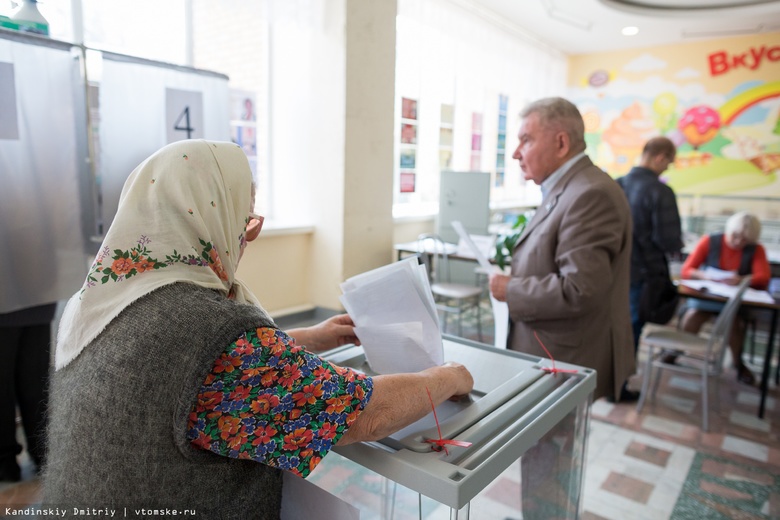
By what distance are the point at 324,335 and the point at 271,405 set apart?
53 cm

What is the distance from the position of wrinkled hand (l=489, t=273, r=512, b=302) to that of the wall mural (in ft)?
19.5

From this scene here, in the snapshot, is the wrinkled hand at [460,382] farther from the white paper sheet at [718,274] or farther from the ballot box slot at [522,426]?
the white paper sheet at [718,274]

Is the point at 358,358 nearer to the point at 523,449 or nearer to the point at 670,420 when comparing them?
the point at 523,449

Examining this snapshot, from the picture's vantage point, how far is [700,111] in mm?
6406

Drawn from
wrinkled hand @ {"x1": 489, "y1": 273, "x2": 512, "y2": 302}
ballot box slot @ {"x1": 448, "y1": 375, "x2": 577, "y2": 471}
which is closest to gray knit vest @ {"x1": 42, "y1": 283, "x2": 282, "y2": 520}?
ballot box slot @ {"x1": 448, "y1": 375, "x2": 577, "y2": 471}

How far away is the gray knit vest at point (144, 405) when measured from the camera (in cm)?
70

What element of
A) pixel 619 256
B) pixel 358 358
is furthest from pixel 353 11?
pixel 358 358

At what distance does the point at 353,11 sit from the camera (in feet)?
11.7

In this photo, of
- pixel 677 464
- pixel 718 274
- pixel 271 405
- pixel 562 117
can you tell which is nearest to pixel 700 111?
pixel 718 274

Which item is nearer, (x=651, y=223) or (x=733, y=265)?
(x=651, y=223)

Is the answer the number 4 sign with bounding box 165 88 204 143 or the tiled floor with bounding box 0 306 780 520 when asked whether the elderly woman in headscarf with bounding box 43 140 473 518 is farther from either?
the number 4 sign with bounding box 165 88 204 143

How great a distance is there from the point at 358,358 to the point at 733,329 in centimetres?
316

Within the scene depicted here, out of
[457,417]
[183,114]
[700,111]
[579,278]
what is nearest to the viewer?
[457,417]

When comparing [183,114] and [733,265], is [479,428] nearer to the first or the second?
[183,114]
